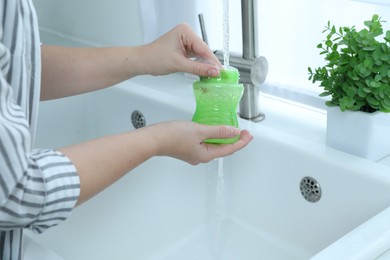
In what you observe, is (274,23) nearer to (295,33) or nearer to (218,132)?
(295,33)

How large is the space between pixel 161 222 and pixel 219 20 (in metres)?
0.41

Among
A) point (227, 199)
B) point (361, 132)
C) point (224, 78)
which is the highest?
point (224, 78)

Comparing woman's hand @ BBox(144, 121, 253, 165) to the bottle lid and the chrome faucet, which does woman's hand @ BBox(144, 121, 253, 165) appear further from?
the chrome faucet

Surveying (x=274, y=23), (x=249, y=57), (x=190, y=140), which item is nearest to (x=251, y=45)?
(x=249, y=57)

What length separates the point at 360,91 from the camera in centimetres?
92

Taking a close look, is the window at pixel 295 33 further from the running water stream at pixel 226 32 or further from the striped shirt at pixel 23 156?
the striped shirt at pixel 23 156

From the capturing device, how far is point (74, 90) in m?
0.93

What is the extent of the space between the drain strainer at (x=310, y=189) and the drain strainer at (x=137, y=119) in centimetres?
39

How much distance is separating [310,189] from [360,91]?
17cm

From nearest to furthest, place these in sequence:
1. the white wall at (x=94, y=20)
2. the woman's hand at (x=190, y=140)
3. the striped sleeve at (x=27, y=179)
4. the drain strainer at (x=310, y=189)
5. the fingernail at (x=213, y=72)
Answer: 1. the striped sleeve at (x=27, y=179)
2. the woman's hand at (x=190, y=140)
3. the fingernail at (x=213, y=72)
4. the drain strainer at (x=310, y=189)
5. the white wall at (x=94, y=20)

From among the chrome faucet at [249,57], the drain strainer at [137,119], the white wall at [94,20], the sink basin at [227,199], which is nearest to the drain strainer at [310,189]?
the sink basin at [227,199]

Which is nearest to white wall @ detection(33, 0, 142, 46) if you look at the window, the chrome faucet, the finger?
the window

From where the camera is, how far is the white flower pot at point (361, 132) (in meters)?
0.93

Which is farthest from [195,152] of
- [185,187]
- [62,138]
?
[62,138]
